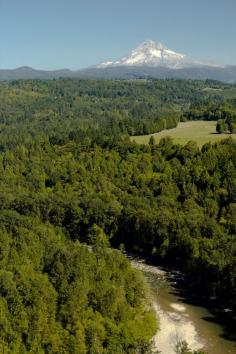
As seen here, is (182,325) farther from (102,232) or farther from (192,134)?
(192,134)

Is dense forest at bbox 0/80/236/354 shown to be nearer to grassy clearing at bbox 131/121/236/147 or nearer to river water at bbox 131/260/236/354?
river water at bbox 131/260/236/354

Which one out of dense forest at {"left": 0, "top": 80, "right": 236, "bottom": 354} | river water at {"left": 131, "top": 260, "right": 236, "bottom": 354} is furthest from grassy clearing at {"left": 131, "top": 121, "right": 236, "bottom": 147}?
river water at {"left": 131, "top": 260, "right": 236, "bottom": 354}

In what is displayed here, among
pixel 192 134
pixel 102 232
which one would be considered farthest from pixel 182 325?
pixel 192 134

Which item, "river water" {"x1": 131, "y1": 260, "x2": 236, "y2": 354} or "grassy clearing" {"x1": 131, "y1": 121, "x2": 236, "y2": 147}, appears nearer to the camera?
"river water" {"x1": 131, "y1": 260, "x2": 236, "y2": 354}

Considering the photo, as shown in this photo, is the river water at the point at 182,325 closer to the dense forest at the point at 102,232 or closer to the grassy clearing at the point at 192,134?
the dense forest at the point at 102,232

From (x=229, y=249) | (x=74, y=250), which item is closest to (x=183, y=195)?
(x=229, y=249)

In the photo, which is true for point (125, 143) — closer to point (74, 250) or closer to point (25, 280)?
point (74, 250)

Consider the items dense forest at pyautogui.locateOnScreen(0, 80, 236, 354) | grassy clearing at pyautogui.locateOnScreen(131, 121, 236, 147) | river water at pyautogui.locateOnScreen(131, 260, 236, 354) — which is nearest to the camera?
dense forest at pyautogui.locateOnScreen(0, 80, 236, 354)
